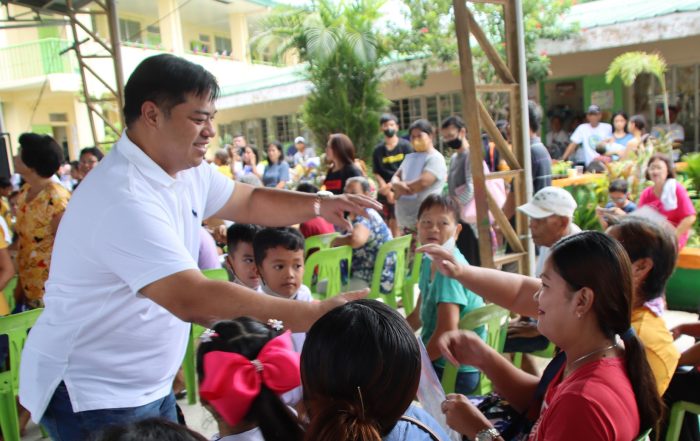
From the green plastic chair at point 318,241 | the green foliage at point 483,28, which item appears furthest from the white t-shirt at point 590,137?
the green plastic chair at point 318,241

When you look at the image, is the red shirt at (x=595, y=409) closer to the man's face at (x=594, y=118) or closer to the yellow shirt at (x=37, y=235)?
the yellow shirt at (x=37, y=235)

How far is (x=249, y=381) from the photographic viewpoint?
128 centimetres

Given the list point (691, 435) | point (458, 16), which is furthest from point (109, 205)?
point (458, 16)

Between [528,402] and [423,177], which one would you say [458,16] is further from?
[528,402]

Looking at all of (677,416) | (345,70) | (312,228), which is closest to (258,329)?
(677,416)

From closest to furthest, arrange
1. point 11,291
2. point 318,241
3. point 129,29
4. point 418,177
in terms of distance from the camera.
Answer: point 11,291, point 318,241, point 418,177, point 129,29

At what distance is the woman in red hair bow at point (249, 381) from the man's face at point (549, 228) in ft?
6.92

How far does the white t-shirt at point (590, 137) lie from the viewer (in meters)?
8.95

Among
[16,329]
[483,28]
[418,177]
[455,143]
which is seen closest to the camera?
[16,329]

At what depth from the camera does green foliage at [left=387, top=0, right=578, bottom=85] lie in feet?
35.5

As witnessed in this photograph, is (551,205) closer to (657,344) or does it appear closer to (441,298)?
(441,298)

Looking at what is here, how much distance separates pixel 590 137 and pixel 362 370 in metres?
8.88

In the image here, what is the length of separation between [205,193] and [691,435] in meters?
2.09

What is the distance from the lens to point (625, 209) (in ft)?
17.5
